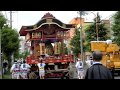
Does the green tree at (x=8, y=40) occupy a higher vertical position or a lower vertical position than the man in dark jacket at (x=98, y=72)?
higher

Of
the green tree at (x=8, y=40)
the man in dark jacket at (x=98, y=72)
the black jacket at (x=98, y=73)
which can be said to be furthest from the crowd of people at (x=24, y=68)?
the green tree at (x=8, y=40)

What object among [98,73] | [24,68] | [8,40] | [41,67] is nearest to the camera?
[98,73]

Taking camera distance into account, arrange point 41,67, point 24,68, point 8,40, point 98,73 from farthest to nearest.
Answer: point 8,40, point 41,67, point 24,68, point 98,73

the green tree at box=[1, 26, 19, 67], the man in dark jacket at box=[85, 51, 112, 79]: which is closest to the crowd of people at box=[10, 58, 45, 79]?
the man in dark jacket at box=[85, 51, 112, 79]

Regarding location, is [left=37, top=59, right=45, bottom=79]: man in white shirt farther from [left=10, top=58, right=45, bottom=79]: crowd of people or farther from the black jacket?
the black jacket

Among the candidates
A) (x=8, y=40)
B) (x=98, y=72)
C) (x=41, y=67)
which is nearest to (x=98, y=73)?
(x=98, y=72)

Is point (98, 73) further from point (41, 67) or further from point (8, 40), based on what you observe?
point (8, 40)

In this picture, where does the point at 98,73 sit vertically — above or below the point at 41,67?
above

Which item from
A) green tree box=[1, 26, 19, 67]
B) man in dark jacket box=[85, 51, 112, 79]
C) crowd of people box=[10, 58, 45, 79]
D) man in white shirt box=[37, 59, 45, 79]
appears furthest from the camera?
green tree box=[1, 26, 19, 67]

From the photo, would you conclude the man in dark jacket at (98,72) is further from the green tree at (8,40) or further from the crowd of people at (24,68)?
the green tree at (8,40)

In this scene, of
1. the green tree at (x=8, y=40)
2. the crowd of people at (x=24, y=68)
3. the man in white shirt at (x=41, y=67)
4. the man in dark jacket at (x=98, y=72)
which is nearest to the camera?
the man in dark jacket at (x=98, y=72)
